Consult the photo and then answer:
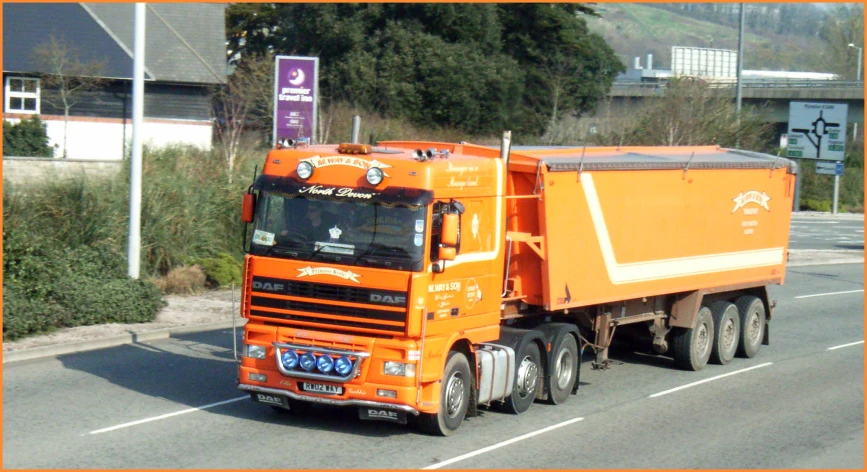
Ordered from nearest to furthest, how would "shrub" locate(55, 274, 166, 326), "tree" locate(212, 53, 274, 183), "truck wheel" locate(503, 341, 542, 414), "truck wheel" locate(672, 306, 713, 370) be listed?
"truck wheel" locate(503, 341, 542, 414)
"truck wheel" locate(672, 306, 713, 370)
"shrub" locate(55, 274, 166, 326)
"tree" locate(212, 53, 274, 183)

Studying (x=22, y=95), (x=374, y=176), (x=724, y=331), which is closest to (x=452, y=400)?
(x=374, y=176)

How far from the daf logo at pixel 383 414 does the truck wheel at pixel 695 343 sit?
6.94 metres

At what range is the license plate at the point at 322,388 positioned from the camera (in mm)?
10812

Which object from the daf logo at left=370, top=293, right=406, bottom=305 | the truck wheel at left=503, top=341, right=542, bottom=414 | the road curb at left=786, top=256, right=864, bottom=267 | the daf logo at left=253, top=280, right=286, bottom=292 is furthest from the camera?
the road curb at left=786, top=256, right=864, bottom=267

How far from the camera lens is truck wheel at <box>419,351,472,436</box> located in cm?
1105

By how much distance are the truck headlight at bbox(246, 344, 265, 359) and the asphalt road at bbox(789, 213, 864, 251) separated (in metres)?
32.2

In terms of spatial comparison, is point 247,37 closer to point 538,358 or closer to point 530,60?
point 530,60

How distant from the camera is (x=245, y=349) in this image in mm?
11250

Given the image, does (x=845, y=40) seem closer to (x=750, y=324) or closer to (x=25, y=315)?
(x=750, y=324)

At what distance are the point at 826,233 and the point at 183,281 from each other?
115 ft

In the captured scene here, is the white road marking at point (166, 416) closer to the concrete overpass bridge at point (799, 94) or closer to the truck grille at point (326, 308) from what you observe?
the truck grille at point (326, 308)

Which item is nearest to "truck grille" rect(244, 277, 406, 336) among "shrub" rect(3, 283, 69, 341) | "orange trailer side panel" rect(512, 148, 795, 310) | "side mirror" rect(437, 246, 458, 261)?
"side mirror" rect(437, 246, 458, 261)

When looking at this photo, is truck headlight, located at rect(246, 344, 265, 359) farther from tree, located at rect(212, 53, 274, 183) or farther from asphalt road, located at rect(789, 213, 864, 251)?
asphalt road, located at rect(789, 213, 864, 251)

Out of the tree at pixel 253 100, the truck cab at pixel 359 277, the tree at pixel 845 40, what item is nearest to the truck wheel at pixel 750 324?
the truck cab at pixel 359 277
